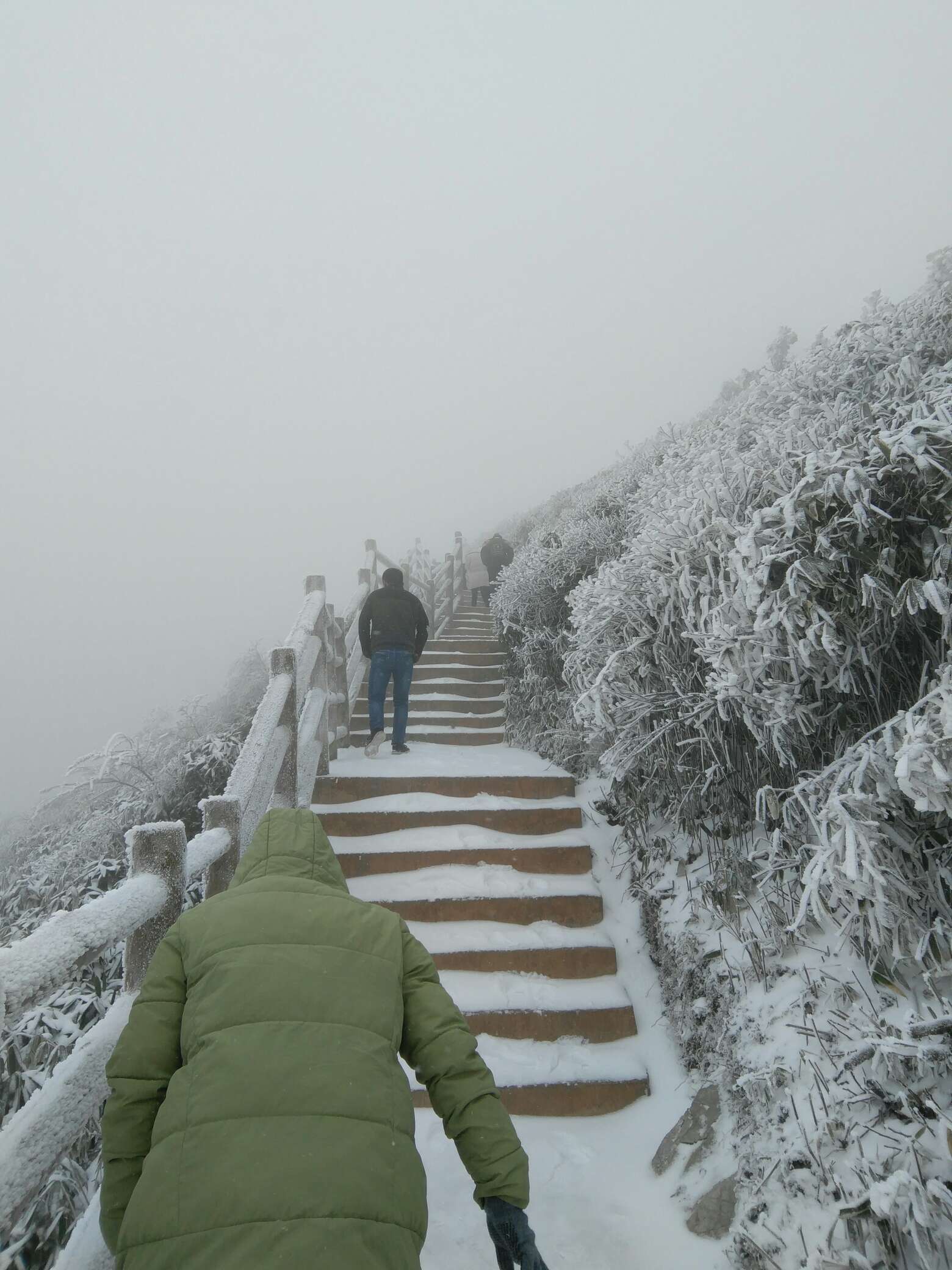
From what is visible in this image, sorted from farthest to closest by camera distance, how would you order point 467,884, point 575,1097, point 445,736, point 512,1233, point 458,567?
point 458,567, point 445,736, point 467,884, point 575,1097, point 512,1233

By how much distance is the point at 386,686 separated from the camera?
6043mm

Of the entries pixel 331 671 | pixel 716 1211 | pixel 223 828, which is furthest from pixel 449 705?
pixel 716 1211

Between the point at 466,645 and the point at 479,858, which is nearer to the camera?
the point at 479,858

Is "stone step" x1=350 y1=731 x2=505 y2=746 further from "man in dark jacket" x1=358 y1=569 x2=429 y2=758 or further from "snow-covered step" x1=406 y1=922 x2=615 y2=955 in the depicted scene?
"snow-covered step" x1=406 y1=922 x2=615 y2=955

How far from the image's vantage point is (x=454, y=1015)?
5.36 feet

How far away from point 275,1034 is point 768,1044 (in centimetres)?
194

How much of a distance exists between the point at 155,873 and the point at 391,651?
381 cm

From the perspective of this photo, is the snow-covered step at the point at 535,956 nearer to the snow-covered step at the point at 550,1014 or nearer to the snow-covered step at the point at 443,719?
the snow-covered step at the point at 550,1014

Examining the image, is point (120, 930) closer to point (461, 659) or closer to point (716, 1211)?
point (716, 1211)

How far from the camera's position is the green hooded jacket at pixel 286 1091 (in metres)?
1.17

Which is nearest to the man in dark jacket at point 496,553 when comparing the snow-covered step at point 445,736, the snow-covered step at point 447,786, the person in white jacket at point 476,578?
the person in white jacket at point 476,578

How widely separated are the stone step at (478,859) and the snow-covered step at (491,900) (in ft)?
0.44

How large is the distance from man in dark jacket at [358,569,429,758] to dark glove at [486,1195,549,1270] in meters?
4.40

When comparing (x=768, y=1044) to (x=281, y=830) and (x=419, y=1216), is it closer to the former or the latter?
(x=419, y=1216)
